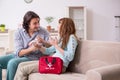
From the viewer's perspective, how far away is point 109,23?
19.0 ft

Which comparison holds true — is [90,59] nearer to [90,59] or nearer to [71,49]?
[90,59]

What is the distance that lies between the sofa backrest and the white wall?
2.97 meters

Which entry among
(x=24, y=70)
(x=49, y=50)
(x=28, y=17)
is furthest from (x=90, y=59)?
(x=28, y=17)

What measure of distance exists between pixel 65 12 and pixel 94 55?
10.3 feet

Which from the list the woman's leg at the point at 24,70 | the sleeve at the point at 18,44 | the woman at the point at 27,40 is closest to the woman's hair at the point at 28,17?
the woman at the point at 27,40

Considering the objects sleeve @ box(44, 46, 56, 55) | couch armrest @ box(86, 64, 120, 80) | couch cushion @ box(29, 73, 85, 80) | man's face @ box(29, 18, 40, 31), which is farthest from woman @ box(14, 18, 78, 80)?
couch armrest @ box(86, 64, 120, 80)

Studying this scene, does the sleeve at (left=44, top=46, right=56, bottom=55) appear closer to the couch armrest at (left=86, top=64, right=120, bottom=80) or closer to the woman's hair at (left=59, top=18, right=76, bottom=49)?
the woman's hair at (left=59, top=18, right=76, bottom=49)

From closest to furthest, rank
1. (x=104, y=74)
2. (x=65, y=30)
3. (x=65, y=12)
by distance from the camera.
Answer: (x=104, y=74) < (x=65, y=30) < (x=65, y=12)

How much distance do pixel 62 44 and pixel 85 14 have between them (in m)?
2.98

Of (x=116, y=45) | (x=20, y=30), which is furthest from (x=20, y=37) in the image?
(x=116, y=45)

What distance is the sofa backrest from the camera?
7.62 ft

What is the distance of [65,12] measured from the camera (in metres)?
5.49

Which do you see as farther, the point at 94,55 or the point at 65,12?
the point at 65,12

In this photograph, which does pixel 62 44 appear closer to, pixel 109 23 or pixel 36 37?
pixel 36 37
